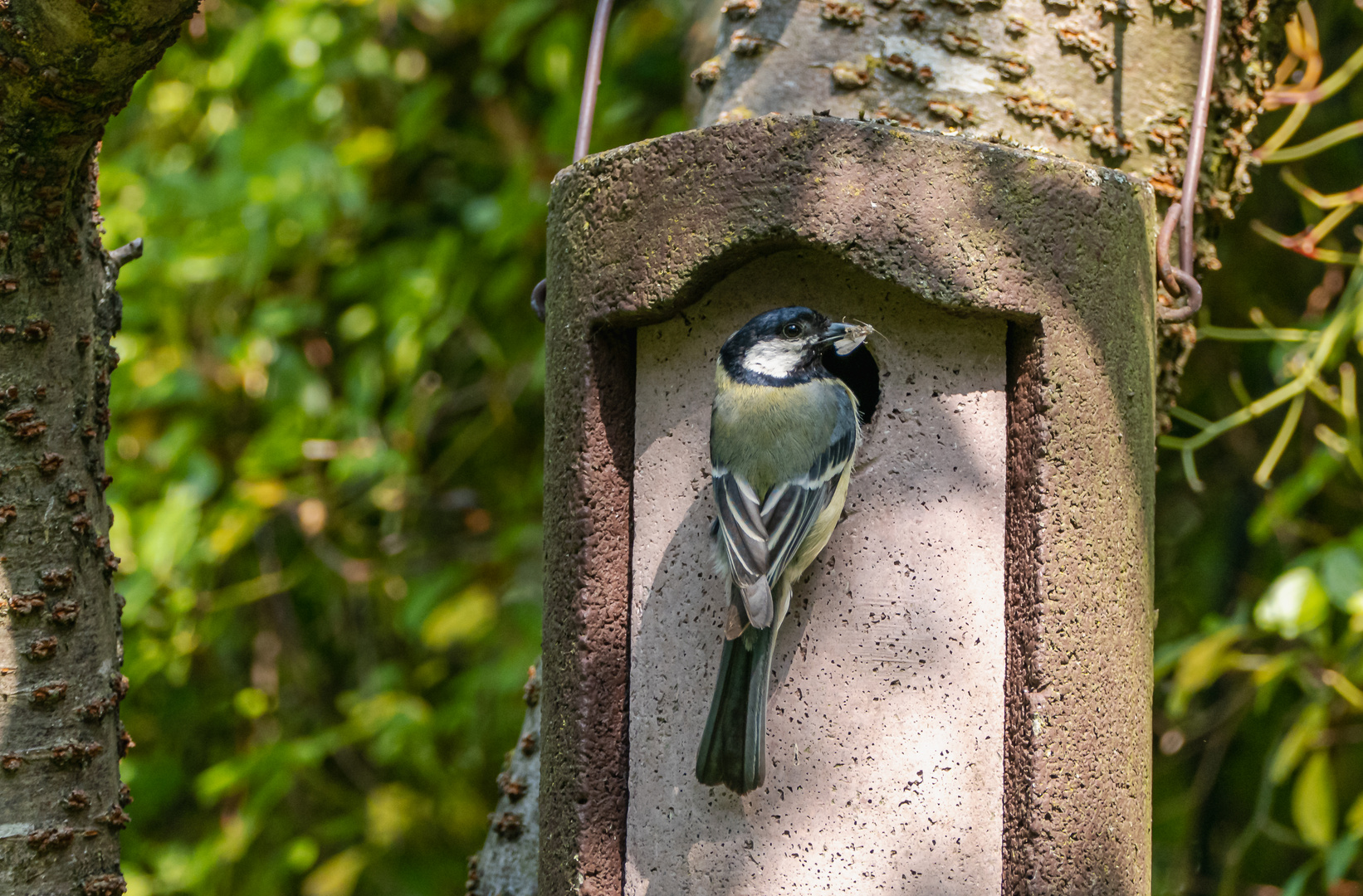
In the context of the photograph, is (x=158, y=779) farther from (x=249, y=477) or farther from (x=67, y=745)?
(x=67, y=745)

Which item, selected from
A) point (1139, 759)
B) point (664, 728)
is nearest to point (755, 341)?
point (664, 728)

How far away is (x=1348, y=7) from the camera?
343cm

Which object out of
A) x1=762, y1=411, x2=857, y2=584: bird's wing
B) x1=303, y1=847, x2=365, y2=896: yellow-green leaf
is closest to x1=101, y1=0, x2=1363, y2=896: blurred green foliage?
x1=303, y1=847, x2=365, y2=896: yellow-green leaf

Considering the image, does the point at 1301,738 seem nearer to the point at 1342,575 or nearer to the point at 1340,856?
the point at 1340,856

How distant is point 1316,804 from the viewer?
2871 mm

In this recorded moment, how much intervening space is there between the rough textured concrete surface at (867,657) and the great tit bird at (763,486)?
0.06m

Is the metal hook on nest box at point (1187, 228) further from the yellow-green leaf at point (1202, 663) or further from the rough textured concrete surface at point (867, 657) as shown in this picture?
the yellow-green leaf at point (1202, 663)

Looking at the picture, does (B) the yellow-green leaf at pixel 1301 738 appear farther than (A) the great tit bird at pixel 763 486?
Yes

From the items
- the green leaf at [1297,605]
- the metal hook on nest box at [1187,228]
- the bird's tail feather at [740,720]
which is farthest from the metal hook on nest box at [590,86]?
the green leaf at [1297,605]

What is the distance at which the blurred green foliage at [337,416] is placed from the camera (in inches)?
132

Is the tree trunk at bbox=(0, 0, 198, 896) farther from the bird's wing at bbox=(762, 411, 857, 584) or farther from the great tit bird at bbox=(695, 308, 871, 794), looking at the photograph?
the bird's wing at bbox=(762, 411, 857, 584)

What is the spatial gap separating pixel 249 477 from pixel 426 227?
1014 mm

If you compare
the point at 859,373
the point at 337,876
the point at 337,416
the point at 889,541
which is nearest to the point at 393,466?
the point at 337,416

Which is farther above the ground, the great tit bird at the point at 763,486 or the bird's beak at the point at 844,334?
Answer: the bird's beak at the point at 844,334
